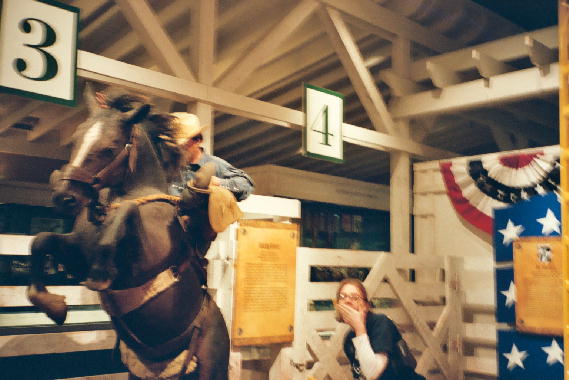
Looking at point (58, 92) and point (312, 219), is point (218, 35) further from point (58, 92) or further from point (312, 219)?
point (312, 219)

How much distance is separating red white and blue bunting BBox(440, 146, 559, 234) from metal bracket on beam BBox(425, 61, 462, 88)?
2.76 ft

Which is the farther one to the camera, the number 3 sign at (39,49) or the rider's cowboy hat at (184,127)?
→ the number 3 sign at (39,49)

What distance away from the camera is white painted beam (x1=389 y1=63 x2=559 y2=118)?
541 cm

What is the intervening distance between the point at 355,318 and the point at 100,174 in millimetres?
2094

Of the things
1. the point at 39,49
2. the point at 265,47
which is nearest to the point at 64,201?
the point at 39,49

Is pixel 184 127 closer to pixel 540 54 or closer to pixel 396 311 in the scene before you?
pixel 396 311

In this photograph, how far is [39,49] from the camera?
3506mm

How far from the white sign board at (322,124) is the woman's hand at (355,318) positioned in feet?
6.23

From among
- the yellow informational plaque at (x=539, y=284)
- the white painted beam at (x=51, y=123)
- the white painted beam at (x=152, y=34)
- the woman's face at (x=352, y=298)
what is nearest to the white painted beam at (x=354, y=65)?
the white painted beam at (x=152, y=34)

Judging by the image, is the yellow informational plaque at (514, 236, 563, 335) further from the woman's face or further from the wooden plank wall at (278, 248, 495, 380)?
the woman's face

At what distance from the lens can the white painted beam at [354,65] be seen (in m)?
5.71

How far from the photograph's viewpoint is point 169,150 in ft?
8.13

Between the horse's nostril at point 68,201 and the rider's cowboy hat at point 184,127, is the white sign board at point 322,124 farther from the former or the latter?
the horse's nostril at point 68,201

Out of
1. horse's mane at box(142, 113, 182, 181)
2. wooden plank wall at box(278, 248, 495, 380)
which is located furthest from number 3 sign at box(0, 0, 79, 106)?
wooden plank wall at box(278, 248, 495, 380)
